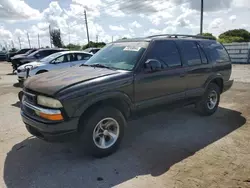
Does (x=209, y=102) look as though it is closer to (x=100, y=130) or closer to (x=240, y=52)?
(x=100, y=130)

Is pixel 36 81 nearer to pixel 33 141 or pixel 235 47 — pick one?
pixel 33 141

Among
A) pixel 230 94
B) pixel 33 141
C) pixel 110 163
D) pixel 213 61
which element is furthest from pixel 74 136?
pixel 230 94

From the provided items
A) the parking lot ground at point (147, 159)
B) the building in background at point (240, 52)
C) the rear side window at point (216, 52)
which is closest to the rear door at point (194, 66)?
the rear side window at point (216, 52)

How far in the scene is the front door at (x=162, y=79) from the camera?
415cm

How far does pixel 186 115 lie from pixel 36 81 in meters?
3.80

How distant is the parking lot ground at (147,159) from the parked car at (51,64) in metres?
4.62

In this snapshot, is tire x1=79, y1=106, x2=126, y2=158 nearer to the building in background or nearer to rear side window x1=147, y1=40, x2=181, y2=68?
rear side window x1=147, y1=40, x2=181, y2=68

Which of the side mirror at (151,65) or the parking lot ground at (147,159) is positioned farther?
the side mirror at (151,65)

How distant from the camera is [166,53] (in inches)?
183

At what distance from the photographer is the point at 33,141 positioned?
4.49 m

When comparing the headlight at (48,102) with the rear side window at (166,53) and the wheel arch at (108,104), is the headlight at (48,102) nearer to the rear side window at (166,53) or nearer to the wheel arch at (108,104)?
the wheel arch at (108,104)

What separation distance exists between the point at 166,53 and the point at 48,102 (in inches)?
98.0

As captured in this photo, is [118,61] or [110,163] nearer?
[110,163]

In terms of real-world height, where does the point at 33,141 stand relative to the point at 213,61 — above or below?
below
